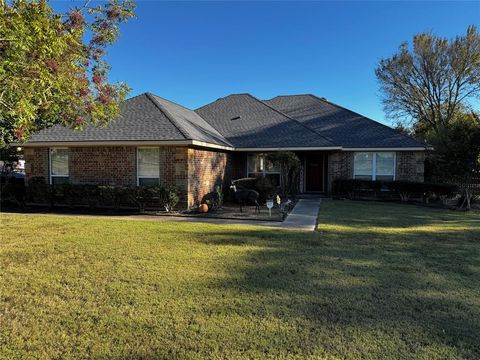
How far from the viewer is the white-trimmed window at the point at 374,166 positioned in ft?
55.8

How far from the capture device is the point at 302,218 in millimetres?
10406

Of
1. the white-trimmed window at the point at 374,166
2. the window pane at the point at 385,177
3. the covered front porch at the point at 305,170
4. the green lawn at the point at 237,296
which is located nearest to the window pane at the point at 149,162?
the green lawn at the point at 237,296

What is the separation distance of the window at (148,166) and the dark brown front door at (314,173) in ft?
30.8

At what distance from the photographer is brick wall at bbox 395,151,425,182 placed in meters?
16.7

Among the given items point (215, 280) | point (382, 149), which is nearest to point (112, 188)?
point (215, 280)

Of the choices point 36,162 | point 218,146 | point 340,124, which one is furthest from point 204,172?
point 340,124

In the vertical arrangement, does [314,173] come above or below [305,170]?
below

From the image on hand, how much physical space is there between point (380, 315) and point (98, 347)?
3015 mm

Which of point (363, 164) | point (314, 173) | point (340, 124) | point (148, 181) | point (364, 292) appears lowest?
point (364, 292)

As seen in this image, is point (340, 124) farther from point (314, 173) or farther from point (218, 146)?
point (218, 146)

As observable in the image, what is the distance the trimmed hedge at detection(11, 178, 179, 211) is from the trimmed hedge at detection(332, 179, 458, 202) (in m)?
9.04

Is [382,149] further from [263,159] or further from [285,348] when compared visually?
[285,348]

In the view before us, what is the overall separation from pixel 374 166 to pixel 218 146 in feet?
27.8

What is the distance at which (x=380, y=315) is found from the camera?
380 cm
